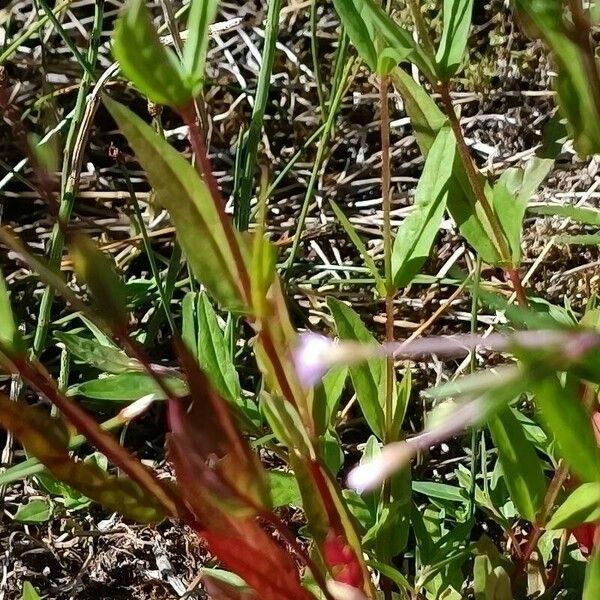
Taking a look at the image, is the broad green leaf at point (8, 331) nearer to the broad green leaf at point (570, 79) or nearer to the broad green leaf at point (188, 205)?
the broad green leaf at point (188, 205)

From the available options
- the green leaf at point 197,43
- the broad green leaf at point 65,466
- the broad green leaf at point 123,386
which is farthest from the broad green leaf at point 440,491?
the green leaf at point 197,43

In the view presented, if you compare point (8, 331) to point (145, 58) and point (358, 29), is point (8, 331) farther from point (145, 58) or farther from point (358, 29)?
point (358, 29)

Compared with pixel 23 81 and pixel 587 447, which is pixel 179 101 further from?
pixel 23 81

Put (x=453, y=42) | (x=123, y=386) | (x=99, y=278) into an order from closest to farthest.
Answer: (x=99, y=278)
(x=453, y=42)
(x=123, y=386)

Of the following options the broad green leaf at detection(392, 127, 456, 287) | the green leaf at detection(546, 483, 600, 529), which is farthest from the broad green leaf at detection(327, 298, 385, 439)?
the green leaf at detection(546, 483, 600, 529)

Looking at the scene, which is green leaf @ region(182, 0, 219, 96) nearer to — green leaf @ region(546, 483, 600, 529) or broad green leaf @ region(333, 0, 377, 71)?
broad green leaf @ region(333, 0, 377, 71)

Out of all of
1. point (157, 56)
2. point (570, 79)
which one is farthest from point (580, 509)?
point (157, 56)
